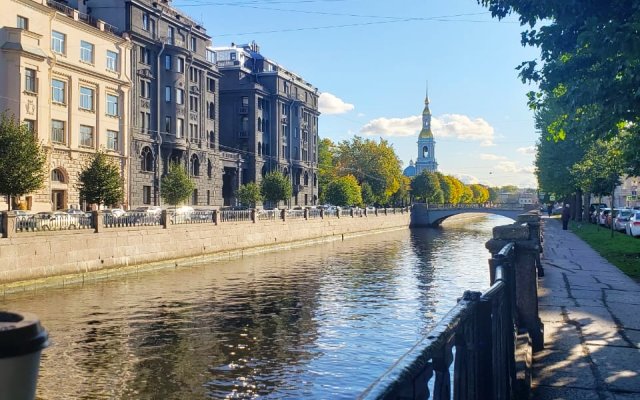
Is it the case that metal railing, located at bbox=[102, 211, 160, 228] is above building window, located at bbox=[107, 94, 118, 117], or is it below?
below

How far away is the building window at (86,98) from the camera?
138 ft

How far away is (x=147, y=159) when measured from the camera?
4966 centimetres

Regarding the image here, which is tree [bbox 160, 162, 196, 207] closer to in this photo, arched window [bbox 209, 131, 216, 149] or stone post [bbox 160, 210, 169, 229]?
arched window [bbox 209, 131, 216, 149]

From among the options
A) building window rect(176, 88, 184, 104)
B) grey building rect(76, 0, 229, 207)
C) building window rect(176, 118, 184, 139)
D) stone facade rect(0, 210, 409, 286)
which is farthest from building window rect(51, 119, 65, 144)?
building window rect(176, 88, 184, 104)

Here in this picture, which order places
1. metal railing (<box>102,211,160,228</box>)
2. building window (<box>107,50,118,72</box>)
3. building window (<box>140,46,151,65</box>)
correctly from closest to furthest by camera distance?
metal railing (<box>102,211,160,228</box>), building window (<box>107,50,118,72</box>), building window (<box>140,46,151,65</box>)

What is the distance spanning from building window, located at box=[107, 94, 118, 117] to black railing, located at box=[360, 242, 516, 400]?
142 ft

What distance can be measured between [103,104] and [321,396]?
3836 centimetres

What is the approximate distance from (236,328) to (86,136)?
101ft

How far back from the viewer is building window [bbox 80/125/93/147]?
41.9 meters

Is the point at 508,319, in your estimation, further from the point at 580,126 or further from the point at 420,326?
the point at 420,326

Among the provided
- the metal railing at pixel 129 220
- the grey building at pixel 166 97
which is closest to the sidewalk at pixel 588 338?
the metal railing at pixel 129 220

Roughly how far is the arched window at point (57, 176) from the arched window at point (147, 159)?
9.06 meters

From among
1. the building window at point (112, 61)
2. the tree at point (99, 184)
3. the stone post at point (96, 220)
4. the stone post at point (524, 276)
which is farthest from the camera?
the building window at point (112, 61)

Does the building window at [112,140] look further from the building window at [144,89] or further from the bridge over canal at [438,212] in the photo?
the bridge over canal at [438,212]
